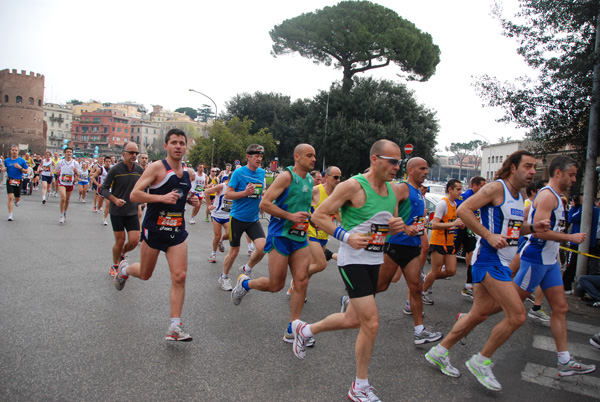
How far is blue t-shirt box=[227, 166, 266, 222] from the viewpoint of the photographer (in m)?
6.62

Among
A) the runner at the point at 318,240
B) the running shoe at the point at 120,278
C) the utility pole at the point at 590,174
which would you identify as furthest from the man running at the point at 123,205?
the utility pole at the point at 590,174

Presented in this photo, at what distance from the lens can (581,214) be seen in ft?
25.5

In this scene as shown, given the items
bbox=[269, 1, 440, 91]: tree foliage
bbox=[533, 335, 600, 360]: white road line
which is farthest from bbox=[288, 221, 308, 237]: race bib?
bbox=[269, 1, 440, 91]: tree foliage

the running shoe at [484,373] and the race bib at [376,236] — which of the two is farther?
the running shoe at [484,373]

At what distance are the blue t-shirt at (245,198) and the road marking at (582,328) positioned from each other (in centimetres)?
425

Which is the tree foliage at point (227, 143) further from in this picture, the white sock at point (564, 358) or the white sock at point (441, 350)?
the white sock at point (564, 358)

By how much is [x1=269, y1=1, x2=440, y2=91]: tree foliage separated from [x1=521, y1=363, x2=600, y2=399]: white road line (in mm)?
35266

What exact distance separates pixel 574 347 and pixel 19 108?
9619cm

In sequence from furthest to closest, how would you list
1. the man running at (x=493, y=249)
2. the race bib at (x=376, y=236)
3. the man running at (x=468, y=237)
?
the man running at (x=468, y=237) → the man running at (x=493, y=249) → the race bib at (x=376, y=236)

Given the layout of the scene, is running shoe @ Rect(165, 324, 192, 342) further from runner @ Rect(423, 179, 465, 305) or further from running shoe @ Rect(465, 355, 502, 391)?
runner @ Rect(423, 179, 465, 305)

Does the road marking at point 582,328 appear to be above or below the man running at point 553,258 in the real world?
below

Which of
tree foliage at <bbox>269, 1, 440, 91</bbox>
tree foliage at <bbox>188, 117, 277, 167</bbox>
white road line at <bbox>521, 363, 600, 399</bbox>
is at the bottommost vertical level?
white road line at <bbox>521, 363, 600, 399</bbox>

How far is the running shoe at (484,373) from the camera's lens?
372 cm

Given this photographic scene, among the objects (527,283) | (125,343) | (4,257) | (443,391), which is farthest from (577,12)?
(4,257)
